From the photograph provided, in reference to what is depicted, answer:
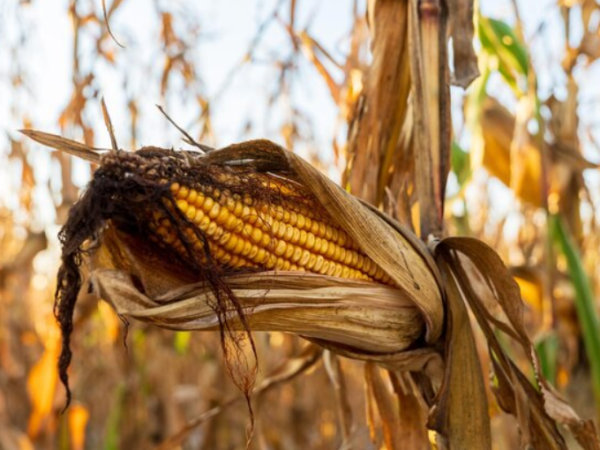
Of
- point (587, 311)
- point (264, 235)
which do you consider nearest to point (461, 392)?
point (264, 235)

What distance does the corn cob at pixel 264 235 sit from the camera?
83 centimetres

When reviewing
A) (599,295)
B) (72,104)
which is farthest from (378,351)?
(599,295)

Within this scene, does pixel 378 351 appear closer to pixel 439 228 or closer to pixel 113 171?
pixel 439 228

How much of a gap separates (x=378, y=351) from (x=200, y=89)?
85.9 inches

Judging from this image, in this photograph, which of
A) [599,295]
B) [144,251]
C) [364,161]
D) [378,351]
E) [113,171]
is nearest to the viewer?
[113,171]

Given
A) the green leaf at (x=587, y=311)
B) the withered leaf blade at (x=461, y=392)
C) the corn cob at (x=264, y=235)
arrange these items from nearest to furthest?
the corn cob at (x=264, y=235), the withered leaf blade at (x=461, y=392), the green leaf at (x=587, y=311)

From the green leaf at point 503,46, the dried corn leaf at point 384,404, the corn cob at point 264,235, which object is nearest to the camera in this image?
the corn cob at point 264,235

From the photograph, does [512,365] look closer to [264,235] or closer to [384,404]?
[384,404]

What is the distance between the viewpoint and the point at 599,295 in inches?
189

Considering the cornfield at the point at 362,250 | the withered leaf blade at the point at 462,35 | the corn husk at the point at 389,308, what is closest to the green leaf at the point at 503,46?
the cornfield at the point at 362,250

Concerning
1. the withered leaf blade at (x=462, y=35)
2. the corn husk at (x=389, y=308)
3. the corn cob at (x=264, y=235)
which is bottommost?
the corn husk at (x=389, y=308)

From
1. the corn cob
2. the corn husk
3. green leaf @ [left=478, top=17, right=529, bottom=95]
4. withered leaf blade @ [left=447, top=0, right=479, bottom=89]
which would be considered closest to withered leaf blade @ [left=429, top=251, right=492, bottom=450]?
the corn husk

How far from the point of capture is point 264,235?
905mm

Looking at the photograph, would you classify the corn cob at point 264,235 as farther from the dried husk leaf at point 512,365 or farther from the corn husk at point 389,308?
the dried husk leaf at point 512,365
